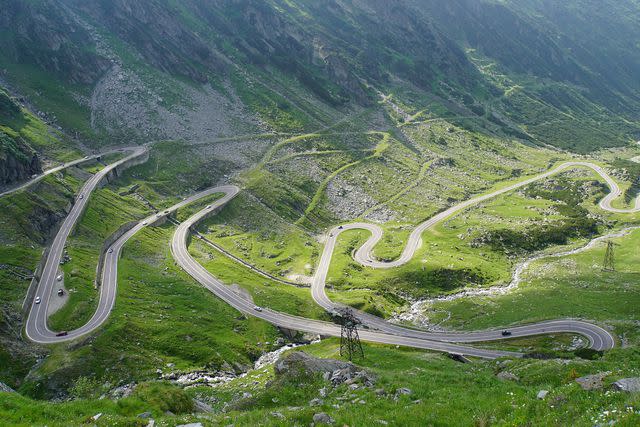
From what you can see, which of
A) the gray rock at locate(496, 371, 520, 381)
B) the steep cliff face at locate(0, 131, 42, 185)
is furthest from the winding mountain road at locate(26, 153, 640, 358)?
the gray rock at locate(496, 371, 520, 381)

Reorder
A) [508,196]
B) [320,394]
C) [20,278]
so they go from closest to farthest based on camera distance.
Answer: [320,394], [20,278], [508,196]

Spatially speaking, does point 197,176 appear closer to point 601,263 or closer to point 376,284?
point 376,284

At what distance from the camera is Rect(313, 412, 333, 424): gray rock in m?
28.3

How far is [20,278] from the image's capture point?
9188 cm

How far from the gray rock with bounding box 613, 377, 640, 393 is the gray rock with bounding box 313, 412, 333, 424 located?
18100mm

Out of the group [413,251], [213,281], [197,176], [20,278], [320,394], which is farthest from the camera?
[197,176]

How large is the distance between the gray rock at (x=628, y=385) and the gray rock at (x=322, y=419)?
18100 millimetres

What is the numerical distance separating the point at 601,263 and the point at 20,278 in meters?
156

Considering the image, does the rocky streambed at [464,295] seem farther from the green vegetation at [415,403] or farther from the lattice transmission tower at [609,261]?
the green vegetation at [415,403]

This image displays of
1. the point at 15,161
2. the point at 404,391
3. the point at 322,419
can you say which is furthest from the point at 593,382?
the point at 15,161

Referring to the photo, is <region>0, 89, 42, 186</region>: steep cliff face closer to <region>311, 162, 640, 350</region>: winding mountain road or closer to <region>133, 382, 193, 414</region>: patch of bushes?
<region>311, 162, 640, 350</region>: winding mountain road

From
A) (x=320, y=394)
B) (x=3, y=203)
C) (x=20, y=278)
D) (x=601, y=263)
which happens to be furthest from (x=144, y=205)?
(x=601, y=263)

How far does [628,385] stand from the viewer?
26.1 m

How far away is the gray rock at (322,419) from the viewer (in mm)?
28277
